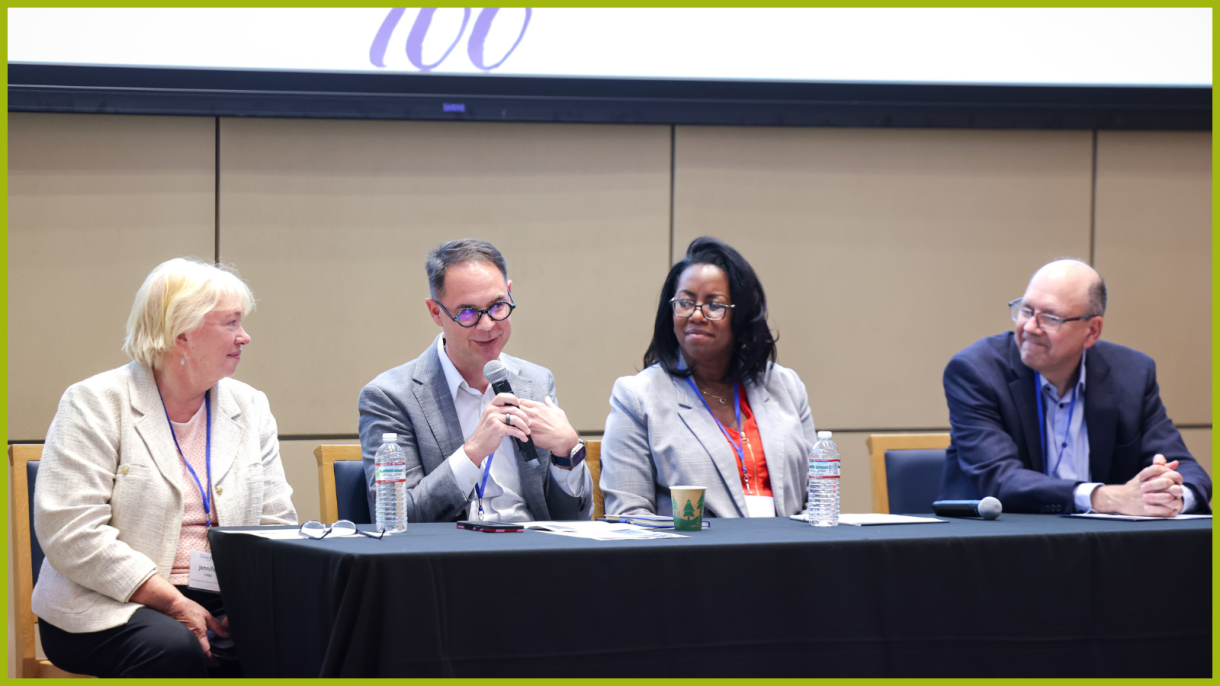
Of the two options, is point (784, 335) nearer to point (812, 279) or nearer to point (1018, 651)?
point (812, 279)

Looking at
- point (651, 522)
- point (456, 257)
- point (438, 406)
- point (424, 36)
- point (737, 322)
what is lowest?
point (651, 522)

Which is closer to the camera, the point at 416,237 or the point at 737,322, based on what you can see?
the point at 737,322

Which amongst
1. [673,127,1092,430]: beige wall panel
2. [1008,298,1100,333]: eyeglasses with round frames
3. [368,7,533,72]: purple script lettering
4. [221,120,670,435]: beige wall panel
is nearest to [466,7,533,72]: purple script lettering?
[368,7,533,72]: purple script lettering

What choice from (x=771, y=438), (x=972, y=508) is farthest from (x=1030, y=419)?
(x=771, y=438)

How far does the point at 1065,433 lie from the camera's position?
2.88m

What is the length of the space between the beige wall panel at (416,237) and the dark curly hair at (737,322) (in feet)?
2.92

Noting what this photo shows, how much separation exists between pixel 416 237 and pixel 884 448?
1.81m

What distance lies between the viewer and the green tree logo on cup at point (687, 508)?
2.11 meters

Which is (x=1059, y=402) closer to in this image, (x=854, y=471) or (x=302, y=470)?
(x=854, y=471)

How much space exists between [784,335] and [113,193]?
8.18 feet

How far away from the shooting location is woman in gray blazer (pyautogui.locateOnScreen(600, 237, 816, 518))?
2.72 m

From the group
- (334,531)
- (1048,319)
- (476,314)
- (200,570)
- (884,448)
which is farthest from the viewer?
(884,448)

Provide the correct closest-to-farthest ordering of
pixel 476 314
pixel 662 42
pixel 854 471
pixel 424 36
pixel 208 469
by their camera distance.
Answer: pixel 208 469 < pixel 476 314 < pixel 424 36 < pixel 662 42 < pixel 854 471

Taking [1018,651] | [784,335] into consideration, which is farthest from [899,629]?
[784,335]
